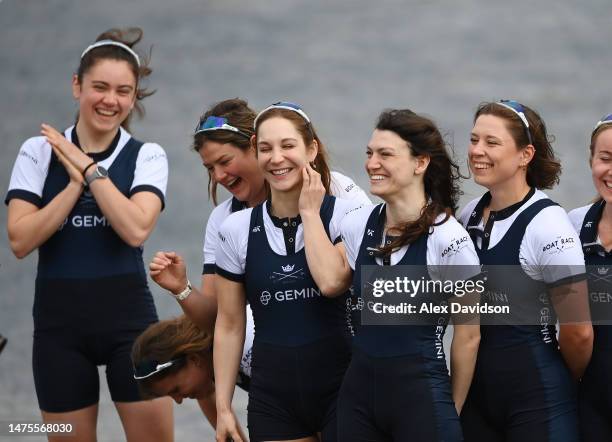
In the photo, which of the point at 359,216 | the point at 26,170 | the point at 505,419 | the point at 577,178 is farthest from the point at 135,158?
the point at 577,178

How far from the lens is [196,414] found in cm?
665

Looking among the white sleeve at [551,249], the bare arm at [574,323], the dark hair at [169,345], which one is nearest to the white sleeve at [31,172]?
the dark hair at [169,345]

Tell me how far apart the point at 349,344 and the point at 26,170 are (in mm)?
1574

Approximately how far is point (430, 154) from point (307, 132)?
48 centimetres

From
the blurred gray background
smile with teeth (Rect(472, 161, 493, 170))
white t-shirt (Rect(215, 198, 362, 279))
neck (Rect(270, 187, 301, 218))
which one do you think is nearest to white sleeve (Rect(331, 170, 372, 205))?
white t-shirt (Rect(215, 198, 362, 279))

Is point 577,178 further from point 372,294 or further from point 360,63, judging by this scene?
point 372,294

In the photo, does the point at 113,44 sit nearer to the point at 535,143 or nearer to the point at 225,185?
the point at 225,185

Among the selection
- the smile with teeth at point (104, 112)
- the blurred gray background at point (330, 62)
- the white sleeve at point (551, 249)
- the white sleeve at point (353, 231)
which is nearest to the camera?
Result: the white sleeve at point (551, 249)

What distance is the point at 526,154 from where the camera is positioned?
13.0ft

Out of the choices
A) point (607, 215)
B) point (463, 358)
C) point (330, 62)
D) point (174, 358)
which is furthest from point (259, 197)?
point (330, 62)

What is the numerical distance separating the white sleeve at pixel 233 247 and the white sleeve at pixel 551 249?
97 centimetres

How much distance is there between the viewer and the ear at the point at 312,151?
13.3 feet

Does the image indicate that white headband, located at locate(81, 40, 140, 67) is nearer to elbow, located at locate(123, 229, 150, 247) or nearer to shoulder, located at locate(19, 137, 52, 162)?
shoulder, located at locate(19, 137, 52, 162)

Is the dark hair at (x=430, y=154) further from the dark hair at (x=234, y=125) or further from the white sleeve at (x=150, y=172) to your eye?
the white sleeve at (x=150, y=172)
